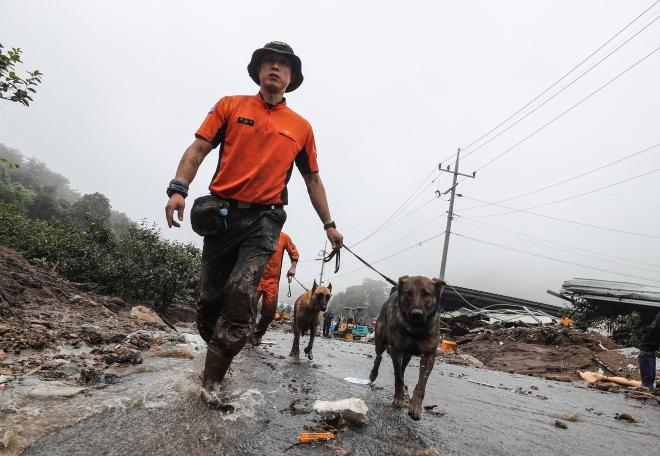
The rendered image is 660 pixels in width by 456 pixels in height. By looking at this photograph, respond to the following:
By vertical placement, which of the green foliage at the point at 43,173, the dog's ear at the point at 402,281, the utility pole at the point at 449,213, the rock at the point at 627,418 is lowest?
the rock at the point at 627,418

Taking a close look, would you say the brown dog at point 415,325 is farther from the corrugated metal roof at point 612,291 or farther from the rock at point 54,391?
the corrugated metal roof at point 612,291

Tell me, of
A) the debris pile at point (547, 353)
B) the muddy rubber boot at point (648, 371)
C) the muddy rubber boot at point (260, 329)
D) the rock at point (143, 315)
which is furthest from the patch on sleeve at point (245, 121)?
the debris pile at point (547, 353)

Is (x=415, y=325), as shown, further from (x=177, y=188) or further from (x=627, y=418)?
(x=627, y=418)

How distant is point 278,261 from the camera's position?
7.74 m

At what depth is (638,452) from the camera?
3.15 meters

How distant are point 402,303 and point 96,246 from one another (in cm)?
1633

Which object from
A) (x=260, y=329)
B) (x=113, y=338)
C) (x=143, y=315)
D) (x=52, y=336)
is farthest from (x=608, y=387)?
(x=143, y=315)

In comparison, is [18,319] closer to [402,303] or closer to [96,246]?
[402,303]

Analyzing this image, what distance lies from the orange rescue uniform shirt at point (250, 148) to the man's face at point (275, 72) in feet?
0.50

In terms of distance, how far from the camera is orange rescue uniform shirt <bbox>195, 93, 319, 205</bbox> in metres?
3.14

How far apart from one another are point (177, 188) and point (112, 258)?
16.2 meters

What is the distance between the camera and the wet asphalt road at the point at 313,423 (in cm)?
204

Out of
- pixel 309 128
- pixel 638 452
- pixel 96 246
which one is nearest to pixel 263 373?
pixel 309 128

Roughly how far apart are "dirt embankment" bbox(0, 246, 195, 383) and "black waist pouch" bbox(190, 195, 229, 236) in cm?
144
